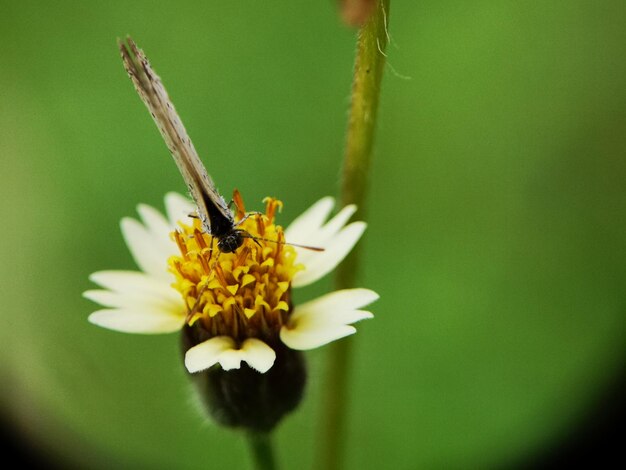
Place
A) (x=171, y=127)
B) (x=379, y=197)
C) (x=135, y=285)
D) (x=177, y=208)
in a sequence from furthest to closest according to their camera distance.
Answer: (x=379, y=197)
(x=177, y=208)
(x=135, y=285)
(x=171, y=127)

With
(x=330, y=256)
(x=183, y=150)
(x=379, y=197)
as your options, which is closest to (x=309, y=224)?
(x=330, y=256)

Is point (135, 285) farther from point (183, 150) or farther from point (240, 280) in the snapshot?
point (183, 150)

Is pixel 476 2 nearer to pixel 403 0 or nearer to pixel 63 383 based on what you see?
pixel 403 0

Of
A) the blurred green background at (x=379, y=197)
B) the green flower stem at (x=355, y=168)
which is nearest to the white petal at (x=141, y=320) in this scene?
the green flower stem at (x=355, y=168)

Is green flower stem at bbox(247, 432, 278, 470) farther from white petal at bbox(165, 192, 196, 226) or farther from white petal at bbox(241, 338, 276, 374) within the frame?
white petal at bbox(165, 192, 196, 226)

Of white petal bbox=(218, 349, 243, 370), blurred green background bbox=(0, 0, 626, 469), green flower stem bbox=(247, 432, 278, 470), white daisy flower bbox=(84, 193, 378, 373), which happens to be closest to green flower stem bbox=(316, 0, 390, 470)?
white daisy flower bbox=(84, 193, 378, 373)
